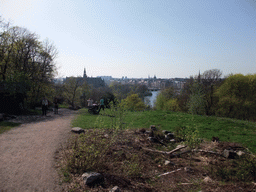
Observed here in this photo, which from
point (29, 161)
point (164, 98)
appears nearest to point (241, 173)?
point (29, 161)

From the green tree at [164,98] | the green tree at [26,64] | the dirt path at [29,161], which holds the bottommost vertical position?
the green tree at [164,98]

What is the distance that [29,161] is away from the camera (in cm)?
557

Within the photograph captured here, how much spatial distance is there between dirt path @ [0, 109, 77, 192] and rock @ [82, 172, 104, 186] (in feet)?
2.17

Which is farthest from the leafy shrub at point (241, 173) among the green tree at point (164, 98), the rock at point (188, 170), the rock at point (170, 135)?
the green tree at point (164, 98)

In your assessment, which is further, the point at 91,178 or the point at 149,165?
the point at 149,165

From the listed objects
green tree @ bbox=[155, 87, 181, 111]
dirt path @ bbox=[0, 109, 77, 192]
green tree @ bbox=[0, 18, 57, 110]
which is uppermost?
green tree @ bbox=[0, 18, 57, 110]

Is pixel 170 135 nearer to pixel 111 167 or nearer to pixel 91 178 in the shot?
pixel 111 167

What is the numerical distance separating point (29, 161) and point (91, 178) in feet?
8.74

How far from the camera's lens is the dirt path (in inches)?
167

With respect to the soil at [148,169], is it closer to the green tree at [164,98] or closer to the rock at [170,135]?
the rock at [170,135]

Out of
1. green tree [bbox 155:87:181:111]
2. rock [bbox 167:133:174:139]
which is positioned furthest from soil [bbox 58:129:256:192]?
green tree [bbox 155:87:181:111]

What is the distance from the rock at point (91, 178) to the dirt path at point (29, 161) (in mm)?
660

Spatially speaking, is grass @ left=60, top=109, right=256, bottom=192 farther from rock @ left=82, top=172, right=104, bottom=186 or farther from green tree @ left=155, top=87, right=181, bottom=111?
green tree @ left=155, top=87, right=181, bottom=111

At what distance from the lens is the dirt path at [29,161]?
425cm
